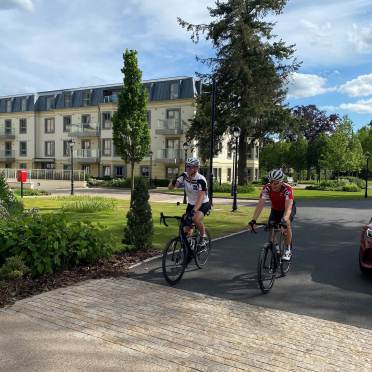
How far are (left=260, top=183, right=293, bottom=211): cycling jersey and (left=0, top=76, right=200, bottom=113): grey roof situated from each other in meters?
37.5

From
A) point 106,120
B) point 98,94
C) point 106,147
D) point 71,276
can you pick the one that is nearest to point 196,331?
point 71,276

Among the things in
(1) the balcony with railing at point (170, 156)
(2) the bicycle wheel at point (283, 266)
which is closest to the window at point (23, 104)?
(1) the balcony with railing at point (170, 156)

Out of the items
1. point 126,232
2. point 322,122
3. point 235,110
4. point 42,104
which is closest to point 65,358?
point 126,232

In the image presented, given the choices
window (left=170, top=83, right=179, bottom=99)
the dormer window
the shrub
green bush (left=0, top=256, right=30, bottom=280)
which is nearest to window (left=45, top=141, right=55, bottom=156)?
the dormer window

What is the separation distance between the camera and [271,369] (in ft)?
12.3

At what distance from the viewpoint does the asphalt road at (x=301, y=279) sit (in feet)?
18.0

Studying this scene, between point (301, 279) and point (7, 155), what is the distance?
185ft

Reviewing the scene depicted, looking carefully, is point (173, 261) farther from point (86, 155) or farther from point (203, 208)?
point (86, 155)

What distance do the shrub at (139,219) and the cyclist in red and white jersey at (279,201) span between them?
242 centimetres

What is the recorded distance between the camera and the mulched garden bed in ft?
18.8

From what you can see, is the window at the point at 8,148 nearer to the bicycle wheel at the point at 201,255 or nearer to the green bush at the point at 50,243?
the green bush at the point at 50,243

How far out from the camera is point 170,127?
44250 millimetres

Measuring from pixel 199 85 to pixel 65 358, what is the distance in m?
41.7

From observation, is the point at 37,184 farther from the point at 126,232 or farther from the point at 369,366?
the point at 369,366
